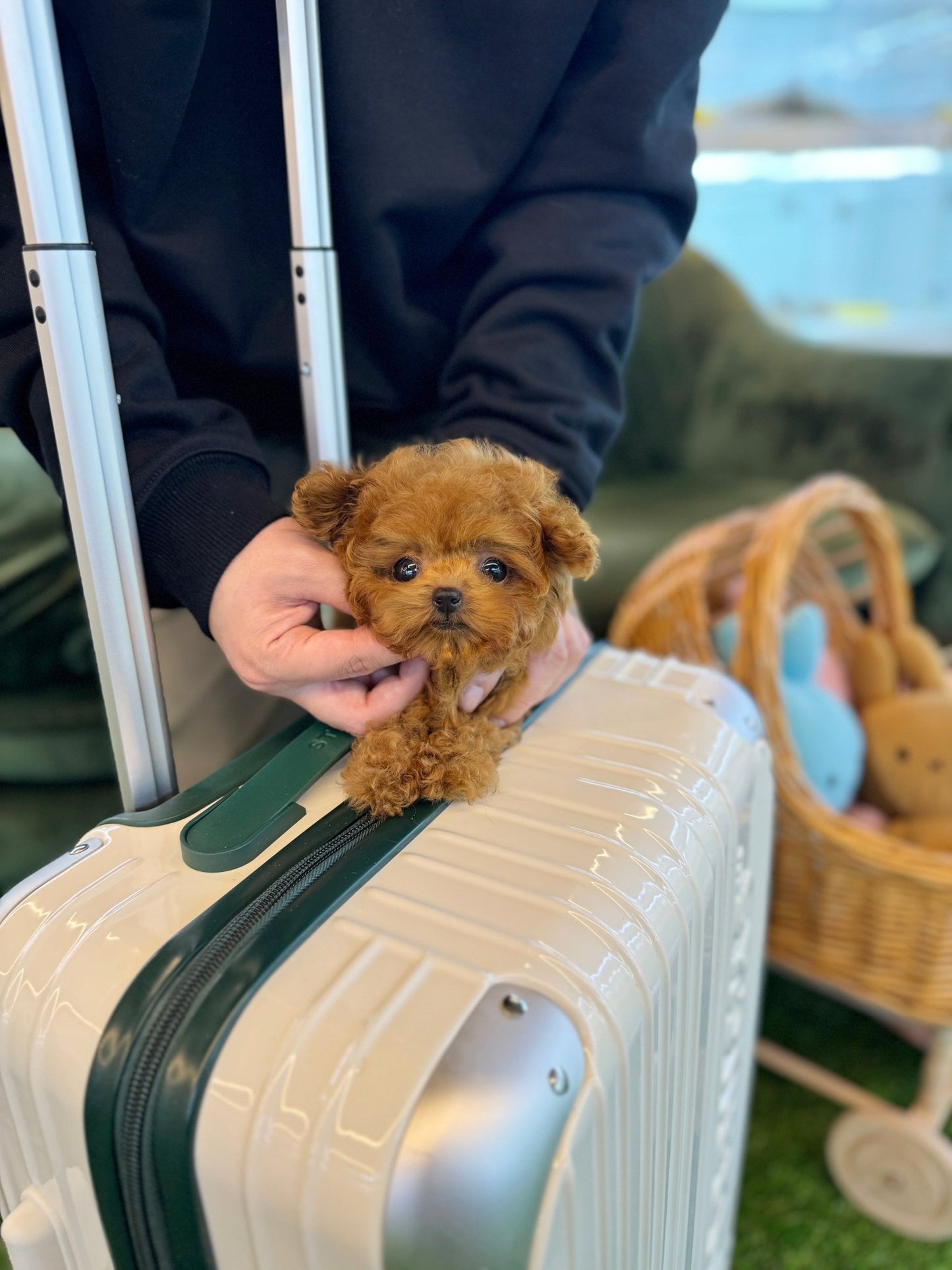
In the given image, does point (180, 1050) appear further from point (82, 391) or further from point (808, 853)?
point (808, 853)

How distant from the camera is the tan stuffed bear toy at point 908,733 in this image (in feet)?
3.34

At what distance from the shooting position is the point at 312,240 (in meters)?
0.56

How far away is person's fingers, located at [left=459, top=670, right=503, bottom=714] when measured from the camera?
50 cm

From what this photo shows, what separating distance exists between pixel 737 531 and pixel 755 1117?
0.66m

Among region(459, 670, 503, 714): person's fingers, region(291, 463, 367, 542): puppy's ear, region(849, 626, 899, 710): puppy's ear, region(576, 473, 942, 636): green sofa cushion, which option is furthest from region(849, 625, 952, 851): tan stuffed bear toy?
region(291, 463, 367, 542): puppy's ear

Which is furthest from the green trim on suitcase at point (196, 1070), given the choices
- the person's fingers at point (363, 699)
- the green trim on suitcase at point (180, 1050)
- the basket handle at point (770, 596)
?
the basket handle at point (770, 596)

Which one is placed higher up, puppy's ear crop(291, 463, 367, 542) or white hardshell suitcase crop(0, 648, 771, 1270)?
puppy's ear crop(291, 463, 367, 542)

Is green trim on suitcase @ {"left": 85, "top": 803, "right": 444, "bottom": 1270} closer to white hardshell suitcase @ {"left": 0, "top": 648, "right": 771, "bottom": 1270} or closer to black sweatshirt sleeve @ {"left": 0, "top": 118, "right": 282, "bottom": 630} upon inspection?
white hardshell suitcase @ {"left": 0, "top": 648, "right": 771, "bottom": 1270}

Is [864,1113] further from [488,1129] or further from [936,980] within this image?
[488,1129]

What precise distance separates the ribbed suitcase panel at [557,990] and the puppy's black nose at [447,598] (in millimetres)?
124

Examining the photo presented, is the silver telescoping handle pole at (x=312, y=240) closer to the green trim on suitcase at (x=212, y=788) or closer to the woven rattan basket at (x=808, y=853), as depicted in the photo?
the green trim on suitcase at (x=212, y=788)

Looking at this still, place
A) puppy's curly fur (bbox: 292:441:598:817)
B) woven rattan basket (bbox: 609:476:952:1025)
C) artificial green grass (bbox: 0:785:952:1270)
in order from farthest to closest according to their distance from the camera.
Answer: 1. woven rattan basket (bbox: 609:476:952:1025)
2. artificial green grass (bbox: 0:785:952:1270)
3. puppy's curly fur (bbox: 292:441:598:817)

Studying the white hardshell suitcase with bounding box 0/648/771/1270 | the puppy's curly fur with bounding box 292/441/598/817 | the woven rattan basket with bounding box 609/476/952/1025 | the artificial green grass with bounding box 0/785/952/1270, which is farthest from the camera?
the woven rattan basket with bounding box 609/476/952/1025

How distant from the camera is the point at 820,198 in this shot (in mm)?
2236
